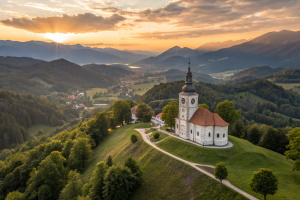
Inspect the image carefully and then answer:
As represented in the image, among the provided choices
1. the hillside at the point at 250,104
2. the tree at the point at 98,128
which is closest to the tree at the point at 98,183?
the tree at the point at 98,128

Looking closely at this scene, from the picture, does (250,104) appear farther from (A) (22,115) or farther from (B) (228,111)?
(A) (22,115)

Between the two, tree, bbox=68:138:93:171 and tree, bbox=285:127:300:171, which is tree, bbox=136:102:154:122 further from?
tree, bbox=285:127:300:171

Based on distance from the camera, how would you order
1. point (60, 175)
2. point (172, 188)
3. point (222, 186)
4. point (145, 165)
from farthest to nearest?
1. point (60, 175)
2. point (145, 165)
3. point (172, 188)
4. point (222, 186)

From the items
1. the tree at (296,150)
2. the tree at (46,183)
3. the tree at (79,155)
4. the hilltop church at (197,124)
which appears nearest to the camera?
the tree at (296,150)

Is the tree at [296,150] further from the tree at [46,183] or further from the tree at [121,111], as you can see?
the tree at [121,111]

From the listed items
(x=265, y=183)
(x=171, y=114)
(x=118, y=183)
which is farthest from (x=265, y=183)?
(x=171, y=114)

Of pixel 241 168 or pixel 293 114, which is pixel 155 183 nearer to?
Result: pixel 241 168

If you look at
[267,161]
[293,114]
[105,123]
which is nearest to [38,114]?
[105,123]
